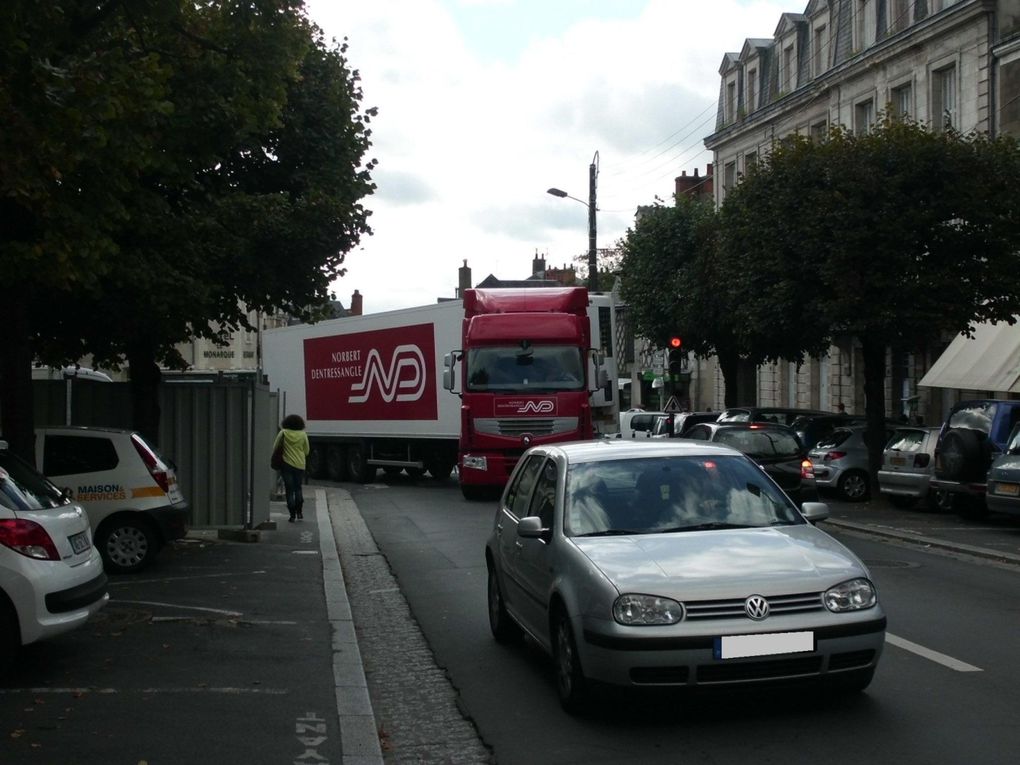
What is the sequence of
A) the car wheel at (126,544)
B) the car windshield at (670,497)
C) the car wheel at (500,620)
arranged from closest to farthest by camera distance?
the car windshield at (670,497)
the car wheel at (500,620)
the car wheel at (126,544)

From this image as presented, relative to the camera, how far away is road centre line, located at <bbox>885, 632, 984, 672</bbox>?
8.86m

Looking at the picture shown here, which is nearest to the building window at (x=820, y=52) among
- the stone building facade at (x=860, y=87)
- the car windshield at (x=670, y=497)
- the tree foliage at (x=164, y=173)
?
the stone building facade at (x=860, y=87)

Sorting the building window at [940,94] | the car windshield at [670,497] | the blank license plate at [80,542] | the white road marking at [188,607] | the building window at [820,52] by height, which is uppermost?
the building window at [820,52]

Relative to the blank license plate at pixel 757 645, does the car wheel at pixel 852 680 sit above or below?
below

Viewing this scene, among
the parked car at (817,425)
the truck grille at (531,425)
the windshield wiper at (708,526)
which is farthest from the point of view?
the parked car at (817,425)

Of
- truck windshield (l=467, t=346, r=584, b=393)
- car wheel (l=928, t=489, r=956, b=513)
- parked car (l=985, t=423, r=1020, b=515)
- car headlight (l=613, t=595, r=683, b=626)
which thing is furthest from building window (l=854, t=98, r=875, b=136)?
car headlight (l=613, t=595, r=683, b=626)

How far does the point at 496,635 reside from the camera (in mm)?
10281

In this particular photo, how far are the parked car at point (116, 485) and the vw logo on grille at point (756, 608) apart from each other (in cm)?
909

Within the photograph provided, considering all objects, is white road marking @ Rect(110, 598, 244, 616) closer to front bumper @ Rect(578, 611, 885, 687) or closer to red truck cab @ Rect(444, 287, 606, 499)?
front bumper @ Rect(578, 611, 885, 687)

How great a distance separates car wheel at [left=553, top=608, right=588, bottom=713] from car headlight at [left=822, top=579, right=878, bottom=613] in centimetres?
134

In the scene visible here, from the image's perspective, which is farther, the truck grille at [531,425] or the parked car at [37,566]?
the truck grille at [531,425]

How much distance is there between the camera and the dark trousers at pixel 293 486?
21844mm

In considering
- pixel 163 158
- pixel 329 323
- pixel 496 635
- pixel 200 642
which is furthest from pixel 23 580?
pixel 329 323

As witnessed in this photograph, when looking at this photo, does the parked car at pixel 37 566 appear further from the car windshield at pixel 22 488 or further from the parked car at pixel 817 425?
the parked car at pixel 817 425
